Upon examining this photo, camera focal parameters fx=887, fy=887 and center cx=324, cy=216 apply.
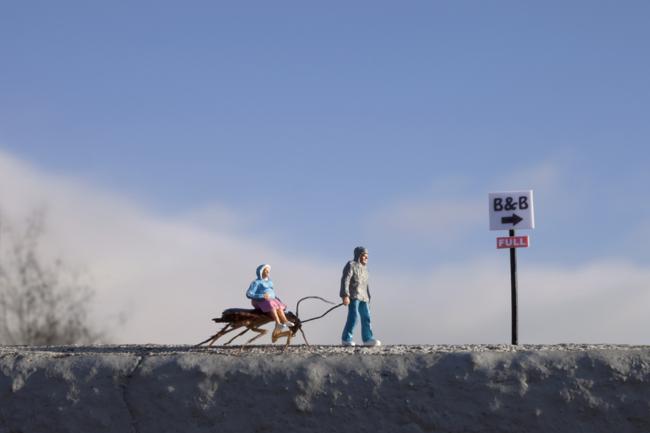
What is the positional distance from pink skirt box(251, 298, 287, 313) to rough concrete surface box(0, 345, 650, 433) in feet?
1.66

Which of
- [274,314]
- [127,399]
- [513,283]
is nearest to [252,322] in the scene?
[274,314]

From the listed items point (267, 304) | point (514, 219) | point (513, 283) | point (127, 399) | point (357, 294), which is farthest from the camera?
point (513, 283)

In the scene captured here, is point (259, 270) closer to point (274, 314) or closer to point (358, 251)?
point (274, 314)

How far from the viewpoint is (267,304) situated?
321 inches

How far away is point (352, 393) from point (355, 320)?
2506 mm

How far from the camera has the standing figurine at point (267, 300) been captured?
26.8 ft

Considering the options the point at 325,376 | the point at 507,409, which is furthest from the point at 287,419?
the point at 507,409

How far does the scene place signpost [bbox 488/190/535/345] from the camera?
1055cm

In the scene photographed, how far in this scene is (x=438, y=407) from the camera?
719 centimetres

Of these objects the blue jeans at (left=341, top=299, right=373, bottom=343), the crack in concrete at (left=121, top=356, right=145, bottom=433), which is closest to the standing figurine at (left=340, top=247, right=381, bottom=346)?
the blue jeans at (left=341, top=299, right=373, bottom=343)

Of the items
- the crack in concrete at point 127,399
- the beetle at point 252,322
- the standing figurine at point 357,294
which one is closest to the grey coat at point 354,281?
the standing figurine at point 357,294

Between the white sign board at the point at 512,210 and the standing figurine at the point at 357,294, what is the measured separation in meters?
1.86

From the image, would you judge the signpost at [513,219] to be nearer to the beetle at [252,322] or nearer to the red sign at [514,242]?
the red sign at [514,242]

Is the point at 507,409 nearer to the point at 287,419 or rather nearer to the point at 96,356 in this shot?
the point at 287,419
